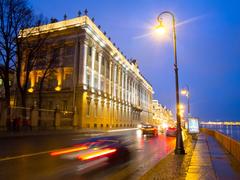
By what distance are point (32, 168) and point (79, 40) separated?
43.2 m

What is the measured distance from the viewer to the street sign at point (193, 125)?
27.3m

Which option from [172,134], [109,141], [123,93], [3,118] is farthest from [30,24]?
[123,93]

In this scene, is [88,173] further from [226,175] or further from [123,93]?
[123,93]

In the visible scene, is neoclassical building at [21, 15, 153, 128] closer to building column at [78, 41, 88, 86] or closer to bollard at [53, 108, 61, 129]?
building column at [78, 41, 88, 86]

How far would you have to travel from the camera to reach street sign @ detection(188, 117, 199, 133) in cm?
2732

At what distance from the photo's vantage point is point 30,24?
3616 cm

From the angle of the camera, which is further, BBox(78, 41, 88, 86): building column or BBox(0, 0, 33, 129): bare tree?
BBox(78, 41, 88, 86): building column

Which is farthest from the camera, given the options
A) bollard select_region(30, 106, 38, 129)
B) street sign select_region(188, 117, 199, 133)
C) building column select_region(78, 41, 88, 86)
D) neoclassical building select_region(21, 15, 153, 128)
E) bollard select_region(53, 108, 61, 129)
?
building column select_region(78, 41, 88, 86)

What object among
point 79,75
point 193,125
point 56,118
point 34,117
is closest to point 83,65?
point 79,75

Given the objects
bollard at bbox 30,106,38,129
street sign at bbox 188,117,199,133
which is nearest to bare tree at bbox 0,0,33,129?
bollard at bbox 30,106,38,129

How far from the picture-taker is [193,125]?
1091 inches

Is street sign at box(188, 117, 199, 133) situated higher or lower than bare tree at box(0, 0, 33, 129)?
lower

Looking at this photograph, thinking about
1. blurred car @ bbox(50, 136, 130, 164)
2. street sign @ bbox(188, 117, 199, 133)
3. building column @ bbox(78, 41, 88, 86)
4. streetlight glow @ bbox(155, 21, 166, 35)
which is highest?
building column @ bbox(78, 41, 88, 86)

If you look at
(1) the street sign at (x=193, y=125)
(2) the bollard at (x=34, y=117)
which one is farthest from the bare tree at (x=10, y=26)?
(1) the street sign at (x=193, y=125)
